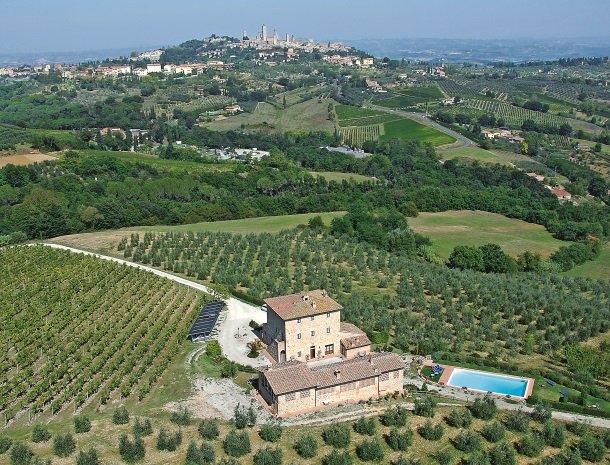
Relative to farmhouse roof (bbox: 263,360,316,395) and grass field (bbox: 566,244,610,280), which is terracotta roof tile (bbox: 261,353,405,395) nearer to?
farmhouse roof (bbox: 263,360,316,395)

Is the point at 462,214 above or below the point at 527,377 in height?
below

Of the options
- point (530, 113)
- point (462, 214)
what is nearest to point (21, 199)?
point (462, 214)

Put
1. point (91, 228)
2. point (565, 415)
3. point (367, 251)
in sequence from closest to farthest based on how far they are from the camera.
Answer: point (565, 415)
point (367, 251)
point (91, 228)

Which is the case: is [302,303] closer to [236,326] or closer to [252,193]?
[236,326]

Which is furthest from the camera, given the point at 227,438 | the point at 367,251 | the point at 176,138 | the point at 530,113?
the point at 530,113

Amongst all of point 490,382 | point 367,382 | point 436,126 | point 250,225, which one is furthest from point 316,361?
point 436,126

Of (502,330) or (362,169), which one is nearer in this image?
A: (502,330)

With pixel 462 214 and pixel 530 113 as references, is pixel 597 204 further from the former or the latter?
pixel 530 113
